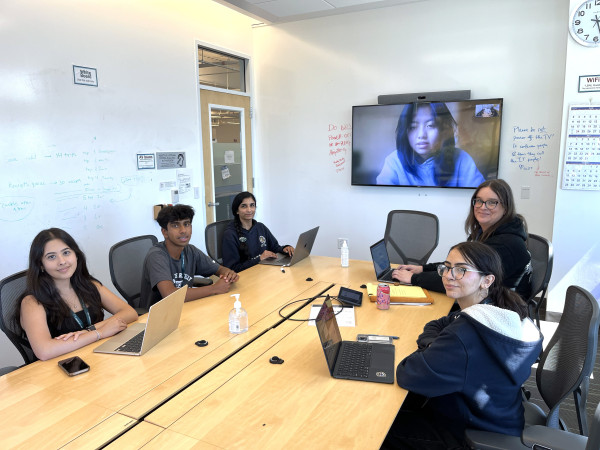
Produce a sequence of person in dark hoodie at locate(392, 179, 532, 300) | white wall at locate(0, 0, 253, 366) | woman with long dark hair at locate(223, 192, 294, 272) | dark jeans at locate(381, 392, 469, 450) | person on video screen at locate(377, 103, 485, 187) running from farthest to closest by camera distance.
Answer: person on video screen at locate(377, 103, 485, 187)
woman with long dark hair at locate(223, 192, 294, 272)
white wall at locate(0, 0, 253, 366)
person in dark hoodie at locate(392, 179, 532, 300)
dark jeans at locate(381, 392, 469, 450)

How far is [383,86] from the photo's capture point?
4926 millimetres

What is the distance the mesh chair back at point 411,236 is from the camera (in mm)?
3717

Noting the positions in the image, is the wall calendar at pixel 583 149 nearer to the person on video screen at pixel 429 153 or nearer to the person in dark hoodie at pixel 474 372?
the person on video screen at pixel 429 153

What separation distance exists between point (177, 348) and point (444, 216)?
142 inches

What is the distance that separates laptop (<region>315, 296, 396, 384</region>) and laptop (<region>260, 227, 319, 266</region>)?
148 cm

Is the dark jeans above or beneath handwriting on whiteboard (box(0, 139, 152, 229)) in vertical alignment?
beneath

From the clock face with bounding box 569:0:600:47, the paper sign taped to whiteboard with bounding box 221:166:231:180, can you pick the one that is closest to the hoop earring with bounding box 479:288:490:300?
the clock face with bounding box 569:0:600:47

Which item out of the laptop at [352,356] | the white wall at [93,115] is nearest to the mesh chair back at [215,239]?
the white wall at [93,115]

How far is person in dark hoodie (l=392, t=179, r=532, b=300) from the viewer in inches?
97.7

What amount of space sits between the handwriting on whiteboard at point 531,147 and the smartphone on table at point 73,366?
13.6ft

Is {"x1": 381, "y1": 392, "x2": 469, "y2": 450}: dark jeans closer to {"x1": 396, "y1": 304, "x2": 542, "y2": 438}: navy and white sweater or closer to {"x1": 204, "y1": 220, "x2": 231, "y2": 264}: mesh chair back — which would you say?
{"x1": 396, "y1": 304, "x2": 542, "y2": 438}: navy and white sweater

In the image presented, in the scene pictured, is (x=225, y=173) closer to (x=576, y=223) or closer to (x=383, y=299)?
(x=383, y=299)

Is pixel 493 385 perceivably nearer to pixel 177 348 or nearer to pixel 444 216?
pixel 177 348

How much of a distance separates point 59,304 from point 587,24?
444 centimetres
